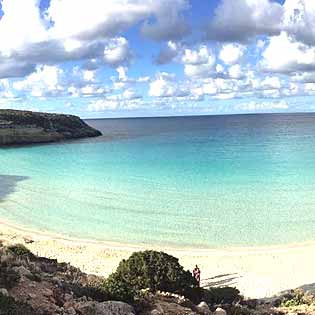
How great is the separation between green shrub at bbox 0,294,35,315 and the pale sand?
527 inches

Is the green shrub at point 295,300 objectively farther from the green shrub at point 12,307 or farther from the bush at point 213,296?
the green shrub at point 12,307

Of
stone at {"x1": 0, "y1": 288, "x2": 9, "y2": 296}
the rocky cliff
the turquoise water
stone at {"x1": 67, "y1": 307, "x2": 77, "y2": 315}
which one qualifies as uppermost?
the rocky cliff

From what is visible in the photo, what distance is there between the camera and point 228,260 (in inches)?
1148

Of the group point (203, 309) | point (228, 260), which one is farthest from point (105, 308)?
point (228, 260)

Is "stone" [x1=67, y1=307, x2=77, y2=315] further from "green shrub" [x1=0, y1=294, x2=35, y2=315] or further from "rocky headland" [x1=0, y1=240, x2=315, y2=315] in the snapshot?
"green shrub" [x1=0, y1=294, x2=35, y2=315]

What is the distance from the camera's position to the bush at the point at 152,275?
47.3 ft

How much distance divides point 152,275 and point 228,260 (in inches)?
602

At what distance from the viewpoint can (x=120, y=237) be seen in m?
34.9

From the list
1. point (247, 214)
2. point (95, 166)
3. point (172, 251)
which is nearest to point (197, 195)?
point (247, 214)

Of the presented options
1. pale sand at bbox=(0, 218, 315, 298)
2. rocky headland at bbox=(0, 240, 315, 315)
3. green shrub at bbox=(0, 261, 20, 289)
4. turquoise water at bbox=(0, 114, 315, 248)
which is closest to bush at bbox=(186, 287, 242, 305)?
rocky headland at bbox=(0, 240, 315, 315)

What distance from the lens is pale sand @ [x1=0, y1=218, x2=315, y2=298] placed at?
80.2 feet

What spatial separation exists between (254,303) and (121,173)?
167 ft

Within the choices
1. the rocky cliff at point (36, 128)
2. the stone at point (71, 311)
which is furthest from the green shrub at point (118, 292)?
the rocky cliff at point (36, 128)

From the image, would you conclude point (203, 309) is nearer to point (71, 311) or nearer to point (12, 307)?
point (71, 311)
